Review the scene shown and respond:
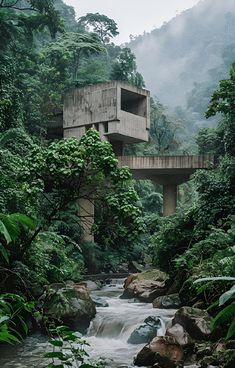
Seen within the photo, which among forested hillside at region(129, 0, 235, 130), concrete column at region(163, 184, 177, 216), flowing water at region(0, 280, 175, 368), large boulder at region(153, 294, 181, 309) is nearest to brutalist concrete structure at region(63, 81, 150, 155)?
concrete column at region(163, 184, 177, 216)

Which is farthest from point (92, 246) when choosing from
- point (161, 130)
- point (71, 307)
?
point (161, 130)

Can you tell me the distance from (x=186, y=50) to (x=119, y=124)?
10611 centimetres

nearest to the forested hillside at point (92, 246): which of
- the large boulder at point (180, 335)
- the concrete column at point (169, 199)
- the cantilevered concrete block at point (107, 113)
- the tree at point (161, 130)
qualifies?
the large boulder at point (180, 335)

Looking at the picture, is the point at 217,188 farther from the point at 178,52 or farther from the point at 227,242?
the point at 178,52

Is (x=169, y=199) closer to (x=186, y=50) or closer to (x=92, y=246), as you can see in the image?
(x=92, y=246)

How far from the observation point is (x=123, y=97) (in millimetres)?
24312

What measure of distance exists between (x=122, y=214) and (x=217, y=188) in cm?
517

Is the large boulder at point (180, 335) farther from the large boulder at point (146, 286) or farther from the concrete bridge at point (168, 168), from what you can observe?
the concrete bridge at point (168, 168)

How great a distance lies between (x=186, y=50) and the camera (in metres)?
121

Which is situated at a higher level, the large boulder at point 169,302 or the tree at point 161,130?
the tree at point 161,130

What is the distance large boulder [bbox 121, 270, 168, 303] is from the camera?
14.1m

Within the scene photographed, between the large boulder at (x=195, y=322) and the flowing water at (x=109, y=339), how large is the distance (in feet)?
3.34

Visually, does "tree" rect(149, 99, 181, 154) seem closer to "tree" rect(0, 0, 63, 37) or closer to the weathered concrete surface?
the weathered concrete surface

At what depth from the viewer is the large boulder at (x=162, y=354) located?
301 inches
